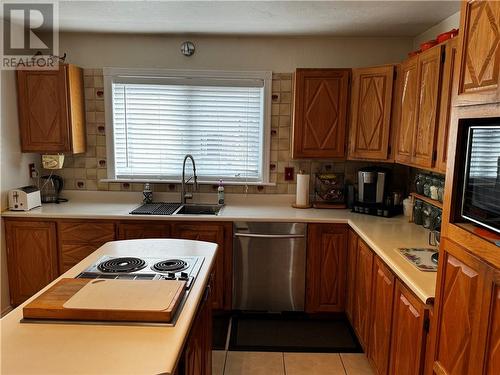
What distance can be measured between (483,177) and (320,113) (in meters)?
2.04

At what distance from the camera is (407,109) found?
2713mm

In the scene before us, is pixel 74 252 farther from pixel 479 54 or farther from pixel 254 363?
pixel 479 54

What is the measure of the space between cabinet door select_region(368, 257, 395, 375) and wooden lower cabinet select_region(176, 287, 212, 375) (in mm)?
1002

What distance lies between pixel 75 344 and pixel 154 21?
2.61m

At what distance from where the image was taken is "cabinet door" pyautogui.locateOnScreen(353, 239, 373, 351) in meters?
2.51

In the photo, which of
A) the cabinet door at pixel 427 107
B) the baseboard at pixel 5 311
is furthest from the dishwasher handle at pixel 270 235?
the baseboard at pixel 5 311

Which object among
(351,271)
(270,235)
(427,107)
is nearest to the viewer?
(427,107)

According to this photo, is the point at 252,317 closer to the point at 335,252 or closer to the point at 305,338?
the point at 305,338

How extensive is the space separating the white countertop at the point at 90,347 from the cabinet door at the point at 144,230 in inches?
67.9

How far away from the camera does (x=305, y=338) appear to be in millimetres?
2959

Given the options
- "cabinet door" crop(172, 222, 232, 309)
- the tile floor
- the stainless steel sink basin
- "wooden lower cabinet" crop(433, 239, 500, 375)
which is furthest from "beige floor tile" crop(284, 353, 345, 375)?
the stainless steel sink basin

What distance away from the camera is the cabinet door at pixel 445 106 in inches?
83.6

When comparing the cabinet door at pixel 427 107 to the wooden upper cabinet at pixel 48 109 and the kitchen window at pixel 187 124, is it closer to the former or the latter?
the kitchen window at pixel 187 124

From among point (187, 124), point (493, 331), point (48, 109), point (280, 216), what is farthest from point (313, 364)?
point (48, 109)
